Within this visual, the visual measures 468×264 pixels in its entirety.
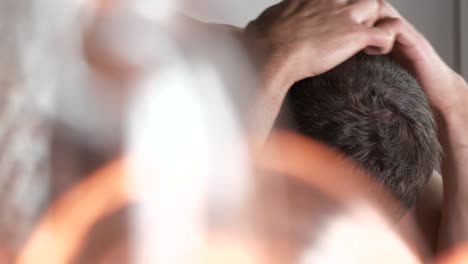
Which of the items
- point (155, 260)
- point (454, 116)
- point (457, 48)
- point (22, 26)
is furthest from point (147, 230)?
point (457, 48)

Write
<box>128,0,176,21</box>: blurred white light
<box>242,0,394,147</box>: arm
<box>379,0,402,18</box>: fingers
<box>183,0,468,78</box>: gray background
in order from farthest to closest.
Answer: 1. <box>183,0,468,78</box>: gray background
2. <box>379,0,402,18</box>: fingers
3. <box>242,0,394,147</box>: arm
4. <box>128,0,176,21</box>: blurred white light

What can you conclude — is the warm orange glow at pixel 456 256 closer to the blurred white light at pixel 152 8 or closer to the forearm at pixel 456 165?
the forearm at pixel 456 165

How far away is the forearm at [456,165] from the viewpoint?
0.70 metres

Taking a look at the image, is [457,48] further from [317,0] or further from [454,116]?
[317,0]

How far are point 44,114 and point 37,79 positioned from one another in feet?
0.07

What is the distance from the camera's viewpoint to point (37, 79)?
0.35 meters

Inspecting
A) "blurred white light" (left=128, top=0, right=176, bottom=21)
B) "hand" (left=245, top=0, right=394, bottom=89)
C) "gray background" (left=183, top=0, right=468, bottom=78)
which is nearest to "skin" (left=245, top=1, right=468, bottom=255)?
"hand" (left=245, top=0, right=394, bottom=89)

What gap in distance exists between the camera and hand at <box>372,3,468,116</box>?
631 mm

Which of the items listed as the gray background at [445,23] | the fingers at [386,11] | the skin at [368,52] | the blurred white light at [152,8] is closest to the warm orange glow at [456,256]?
the skin at [368,52]

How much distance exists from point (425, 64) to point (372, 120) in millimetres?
158

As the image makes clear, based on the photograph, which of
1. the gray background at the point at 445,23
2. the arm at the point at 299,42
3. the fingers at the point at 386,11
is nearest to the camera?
the arm at the point at 299,42

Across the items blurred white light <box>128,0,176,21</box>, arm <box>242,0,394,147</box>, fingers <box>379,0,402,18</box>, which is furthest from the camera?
fingers <box>379,0,402,18</box>

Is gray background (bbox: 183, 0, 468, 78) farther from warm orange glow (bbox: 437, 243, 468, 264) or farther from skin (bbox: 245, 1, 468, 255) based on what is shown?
warm orange glow (bbox: 437, 243, 468, 264)

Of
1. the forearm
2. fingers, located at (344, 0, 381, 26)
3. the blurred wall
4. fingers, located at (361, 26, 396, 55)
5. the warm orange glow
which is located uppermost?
the blurred wall
